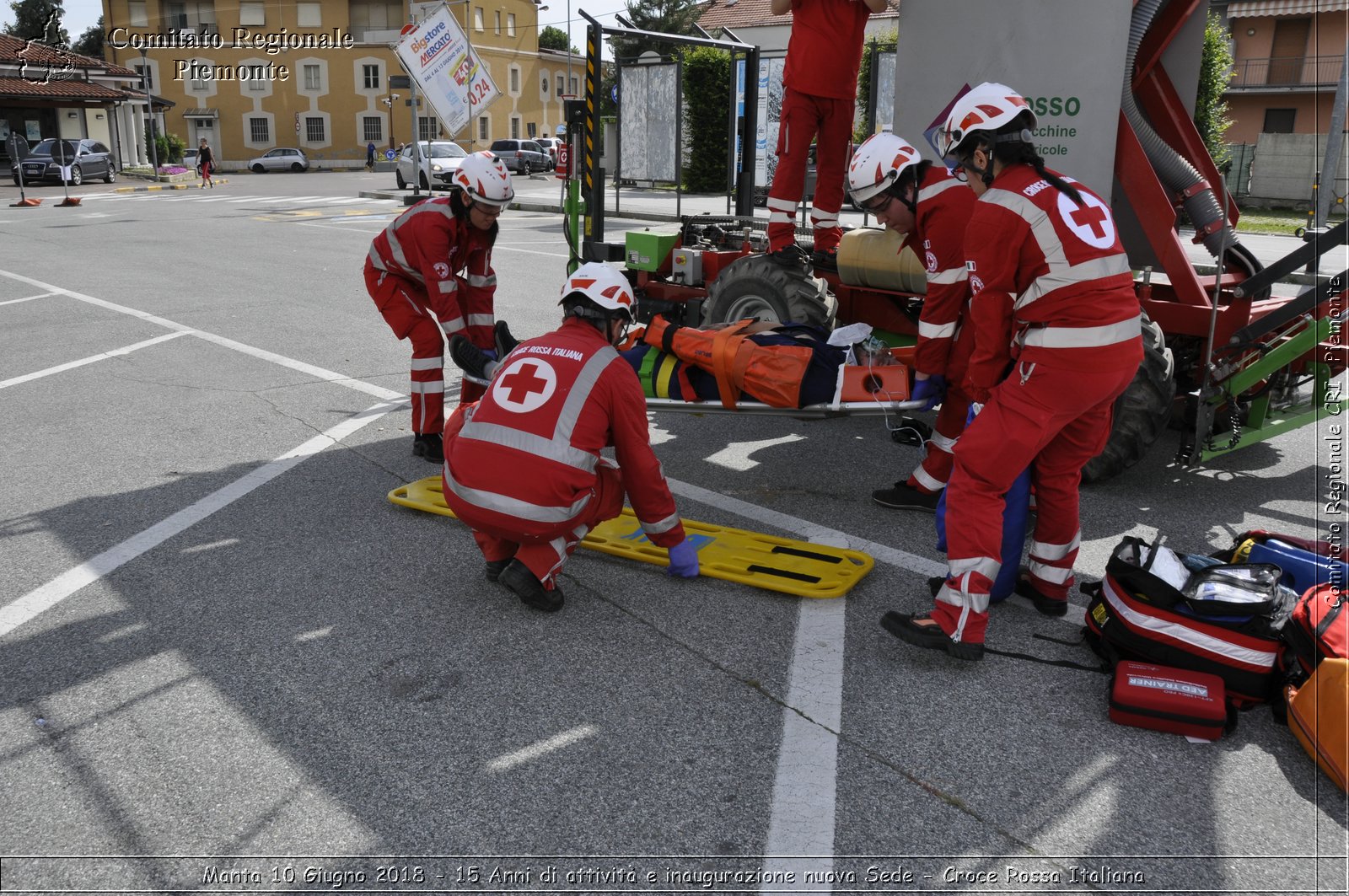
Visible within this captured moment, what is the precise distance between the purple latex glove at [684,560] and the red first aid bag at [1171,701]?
186 centimetres

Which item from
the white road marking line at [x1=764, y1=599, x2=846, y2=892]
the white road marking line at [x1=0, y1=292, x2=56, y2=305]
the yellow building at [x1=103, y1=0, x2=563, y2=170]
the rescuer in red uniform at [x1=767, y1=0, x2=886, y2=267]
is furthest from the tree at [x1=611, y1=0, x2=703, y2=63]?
the white road marking line at [x1=764, y1=599, x2=846, y2=892]

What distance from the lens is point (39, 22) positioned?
7544 cm

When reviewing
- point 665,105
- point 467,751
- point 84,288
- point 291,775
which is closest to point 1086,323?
point 467,751

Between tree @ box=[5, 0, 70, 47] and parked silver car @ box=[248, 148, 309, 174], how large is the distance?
30.3 metres

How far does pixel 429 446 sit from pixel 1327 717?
5.08m

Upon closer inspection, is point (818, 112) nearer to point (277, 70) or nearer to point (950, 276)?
point (950, 276)

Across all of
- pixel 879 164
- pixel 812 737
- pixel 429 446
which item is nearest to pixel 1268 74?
pixel 879 164

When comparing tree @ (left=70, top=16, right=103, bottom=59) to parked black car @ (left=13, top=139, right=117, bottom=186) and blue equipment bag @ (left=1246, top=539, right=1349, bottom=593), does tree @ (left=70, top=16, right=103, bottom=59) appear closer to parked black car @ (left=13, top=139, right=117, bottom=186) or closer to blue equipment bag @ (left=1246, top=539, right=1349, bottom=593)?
parked black car @ (left=13, top=139, right=117, bottom=186)

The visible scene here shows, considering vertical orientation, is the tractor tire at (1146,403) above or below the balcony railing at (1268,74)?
below

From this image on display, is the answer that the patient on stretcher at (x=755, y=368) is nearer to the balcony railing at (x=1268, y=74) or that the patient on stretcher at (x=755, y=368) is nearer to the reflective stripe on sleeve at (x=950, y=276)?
the reflective stripe on sleeve at (x=950, y=276)

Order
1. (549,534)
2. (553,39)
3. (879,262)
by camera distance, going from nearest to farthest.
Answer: (549,534) → (879,262) → (553,39)

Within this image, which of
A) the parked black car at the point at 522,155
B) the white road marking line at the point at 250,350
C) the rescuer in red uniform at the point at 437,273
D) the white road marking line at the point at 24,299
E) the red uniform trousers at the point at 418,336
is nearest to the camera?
the rescuer in red uniform at the point at 437,273

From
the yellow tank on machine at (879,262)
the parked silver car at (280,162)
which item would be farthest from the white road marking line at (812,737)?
the parked silver car at (280,162)

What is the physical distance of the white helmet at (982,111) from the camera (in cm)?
400
